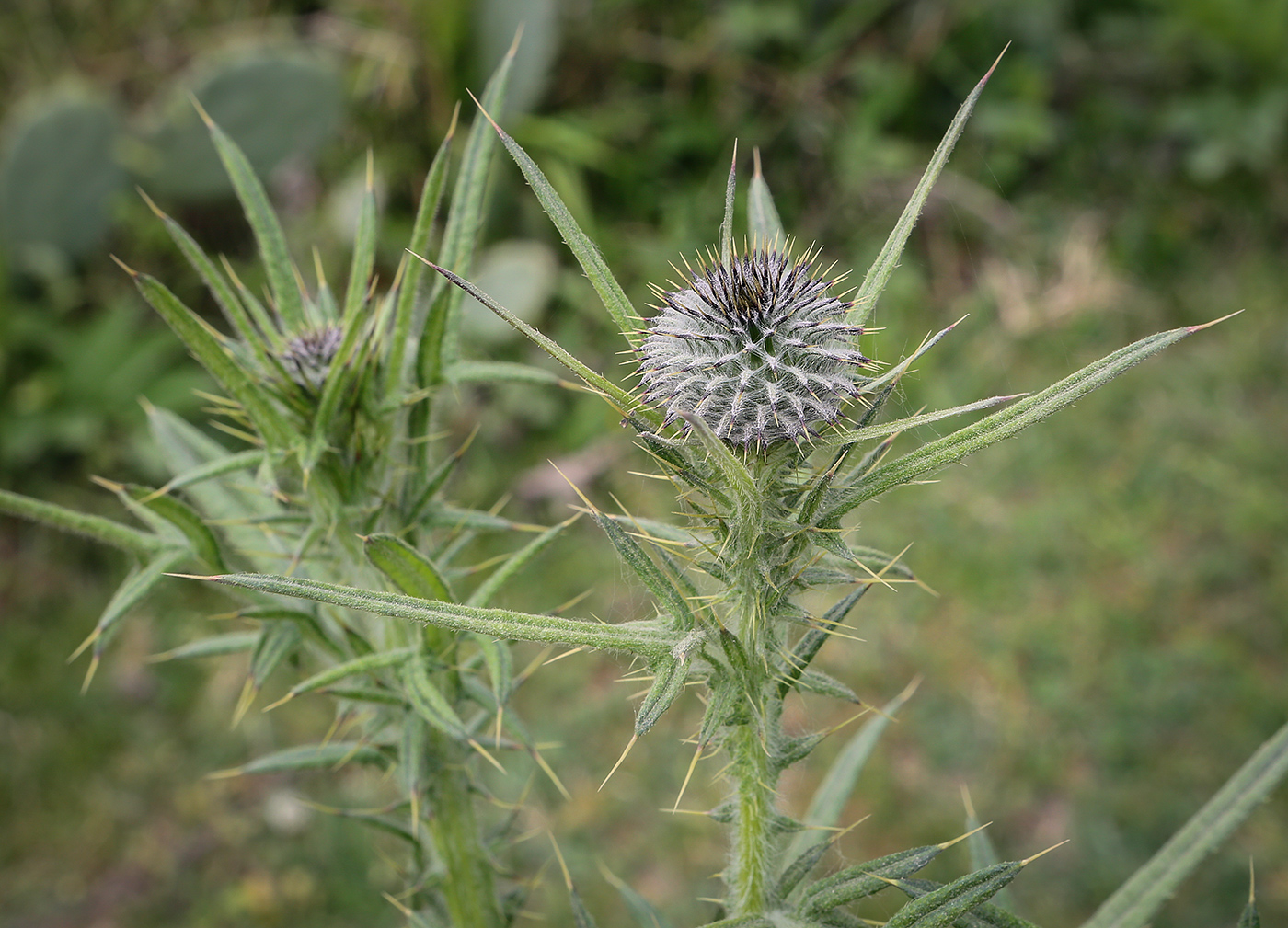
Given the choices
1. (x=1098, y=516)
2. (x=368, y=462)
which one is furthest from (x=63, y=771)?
(x=1098, y=516)

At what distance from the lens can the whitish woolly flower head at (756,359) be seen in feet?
2.80

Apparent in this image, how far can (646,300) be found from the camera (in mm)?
4207

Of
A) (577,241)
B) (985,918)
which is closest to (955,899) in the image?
(985,918)

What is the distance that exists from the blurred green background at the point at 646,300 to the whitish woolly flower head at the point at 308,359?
2.05 meters

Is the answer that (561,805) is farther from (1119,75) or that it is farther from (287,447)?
(1119,75)

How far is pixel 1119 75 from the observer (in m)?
4.74

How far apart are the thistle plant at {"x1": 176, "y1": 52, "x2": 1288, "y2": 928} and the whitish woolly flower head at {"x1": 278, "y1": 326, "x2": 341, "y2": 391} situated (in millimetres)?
319

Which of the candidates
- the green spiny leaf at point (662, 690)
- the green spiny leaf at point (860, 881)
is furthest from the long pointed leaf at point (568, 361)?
the green spiny leaf at point (860, 881)

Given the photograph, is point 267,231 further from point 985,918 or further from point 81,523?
point 985,918

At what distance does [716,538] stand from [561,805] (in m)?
2.31

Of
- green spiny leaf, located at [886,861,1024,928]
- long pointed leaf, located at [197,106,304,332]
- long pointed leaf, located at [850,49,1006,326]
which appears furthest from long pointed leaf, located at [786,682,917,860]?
long pointed leaf, located at [197,106,304,332]

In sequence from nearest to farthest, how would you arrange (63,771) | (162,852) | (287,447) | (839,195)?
(287,447) → (162,852) → (63,771) → (839,195)

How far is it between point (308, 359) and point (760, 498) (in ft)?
1.94

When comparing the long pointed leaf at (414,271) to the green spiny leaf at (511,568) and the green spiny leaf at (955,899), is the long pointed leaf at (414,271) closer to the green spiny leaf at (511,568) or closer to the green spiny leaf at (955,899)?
the green spiny leaf at (511,568)
